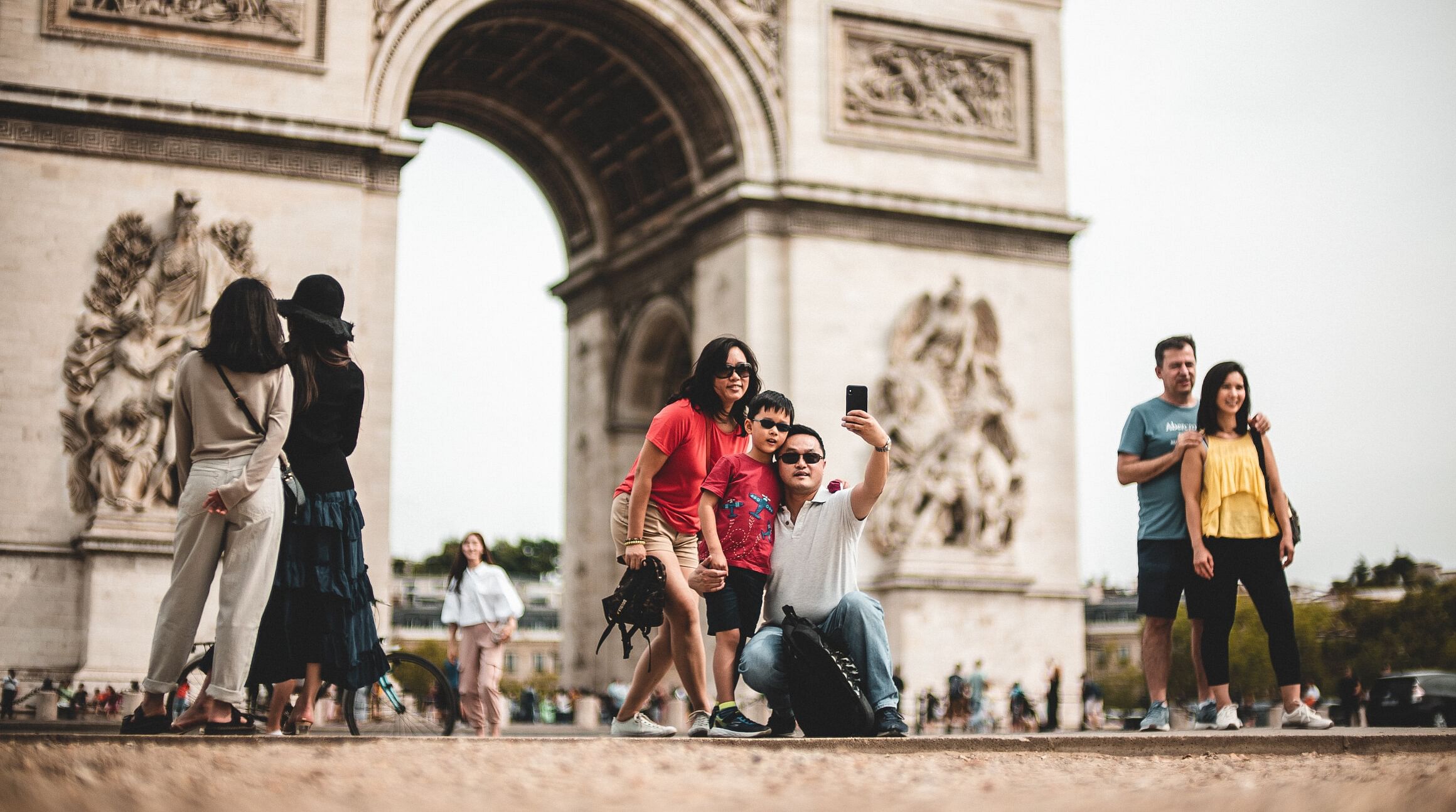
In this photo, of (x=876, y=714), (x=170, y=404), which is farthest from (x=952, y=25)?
(x=876, y=714)

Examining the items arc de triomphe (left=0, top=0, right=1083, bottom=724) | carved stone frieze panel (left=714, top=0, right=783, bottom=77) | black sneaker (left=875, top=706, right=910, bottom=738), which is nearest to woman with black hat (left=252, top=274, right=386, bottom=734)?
→ black sneaker (left=875, top=706, right=910, bottom=738)

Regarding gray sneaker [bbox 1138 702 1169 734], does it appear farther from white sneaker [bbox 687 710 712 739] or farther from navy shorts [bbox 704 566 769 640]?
white sneaker [bbox 687 710 712 739]

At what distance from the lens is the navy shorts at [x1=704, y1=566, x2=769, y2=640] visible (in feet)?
28.2

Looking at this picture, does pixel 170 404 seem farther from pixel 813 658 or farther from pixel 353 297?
pixel 813 658

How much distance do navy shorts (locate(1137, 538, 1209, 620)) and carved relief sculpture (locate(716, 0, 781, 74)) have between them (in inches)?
584

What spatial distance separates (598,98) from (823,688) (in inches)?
749

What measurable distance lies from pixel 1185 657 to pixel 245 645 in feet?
222

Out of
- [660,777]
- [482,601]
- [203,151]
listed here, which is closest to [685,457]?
[660,777]

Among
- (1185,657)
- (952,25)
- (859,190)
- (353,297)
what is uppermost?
(952,25)

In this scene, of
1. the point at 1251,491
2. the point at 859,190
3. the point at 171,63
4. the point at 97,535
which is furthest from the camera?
the point at 859,190

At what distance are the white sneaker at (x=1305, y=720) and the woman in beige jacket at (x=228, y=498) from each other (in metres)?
5.59

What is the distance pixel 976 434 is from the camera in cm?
2341

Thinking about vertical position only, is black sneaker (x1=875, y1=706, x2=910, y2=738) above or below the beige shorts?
below

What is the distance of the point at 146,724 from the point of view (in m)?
7.72
